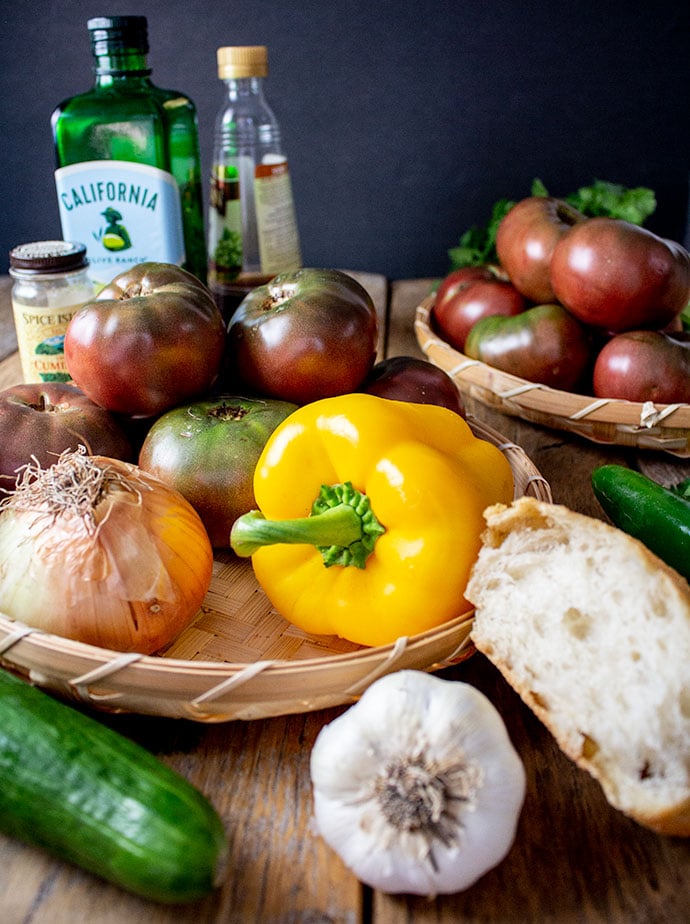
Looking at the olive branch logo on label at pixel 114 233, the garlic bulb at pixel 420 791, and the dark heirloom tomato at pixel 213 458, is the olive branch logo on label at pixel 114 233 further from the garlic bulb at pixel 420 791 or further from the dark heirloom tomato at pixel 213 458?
the garlic bulb at pixel 420 791

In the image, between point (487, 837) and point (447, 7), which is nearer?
point (487, 837)

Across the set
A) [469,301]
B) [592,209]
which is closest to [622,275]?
[469,301]

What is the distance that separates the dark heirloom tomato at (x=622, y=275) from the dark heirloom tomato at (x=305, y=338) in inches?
16.6

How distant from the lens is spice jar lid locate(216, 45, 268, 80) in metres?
1.50

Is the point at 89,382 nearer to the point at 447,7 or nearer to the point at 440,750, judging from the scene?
the point at 440,750

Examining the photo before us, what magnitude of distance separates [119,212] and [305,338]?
0.54m

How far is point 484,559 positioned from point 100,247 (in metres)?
0.92

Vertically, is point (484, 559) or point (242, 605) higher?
point (484, 559)

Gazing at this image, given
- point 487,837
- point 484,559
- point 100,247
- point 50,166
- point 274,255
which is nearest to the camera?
point 487,837

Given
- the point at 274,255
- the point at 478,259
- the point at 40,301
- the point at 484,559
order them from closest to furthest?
the point at 484,559 → the point at 40,301 → the point at 274,255 → the point at 478,259

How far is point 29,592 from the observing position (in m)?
0.75

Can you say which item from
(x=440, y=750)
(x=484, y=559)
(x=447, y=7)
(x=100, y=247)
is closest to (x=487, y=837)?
(x=440, y=750)

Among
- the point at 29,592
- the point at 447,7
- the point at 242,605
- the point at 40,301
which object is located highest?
the point at 447,7

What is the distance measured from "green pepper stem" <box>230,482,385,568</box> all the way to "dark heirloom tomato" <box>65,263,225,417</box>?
10.1 inches
